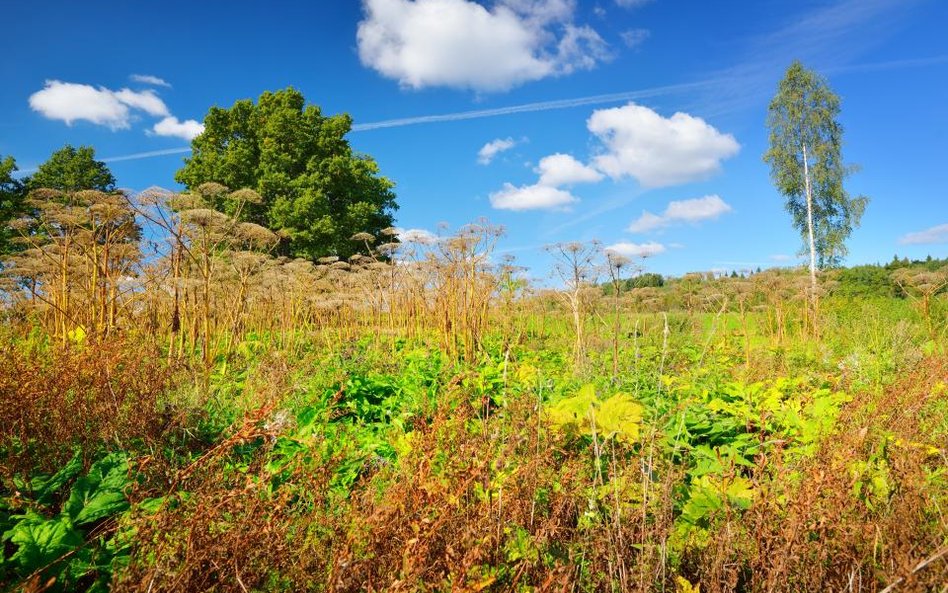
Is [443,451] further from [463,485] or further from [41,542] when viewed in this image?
[41,542]

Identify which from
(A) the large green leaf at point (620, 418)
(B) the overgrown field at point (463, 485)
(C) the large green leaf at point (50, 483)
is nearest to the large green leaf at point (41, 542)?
(B) the overgrown field at point (463, 485)

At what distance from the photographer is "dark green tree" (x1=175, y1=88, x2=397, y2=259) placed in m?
18.8

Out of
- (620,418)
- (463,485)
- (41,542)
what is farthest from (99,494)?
(620,418)

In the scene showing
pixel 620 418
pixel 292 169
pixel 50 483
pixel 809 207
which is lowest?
pixel 50 483

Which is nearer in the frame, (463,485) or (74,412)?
(463,485)

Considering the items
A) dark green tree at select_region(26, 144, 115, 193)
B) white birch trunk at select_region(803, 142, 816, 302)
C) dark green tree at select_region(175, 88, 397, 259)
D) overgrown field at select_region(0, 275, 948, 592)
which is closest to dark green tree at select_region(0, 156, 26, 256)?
dark green tree at select_region(26, 144, 115, 193)

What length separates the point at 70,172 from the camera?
2262 cm

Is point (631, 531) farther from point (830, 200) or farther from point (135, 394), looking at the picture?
point (830, 200)

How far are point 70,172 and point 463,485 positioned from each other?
28750 millimetres

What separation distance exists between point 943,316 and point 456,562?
11.5 m

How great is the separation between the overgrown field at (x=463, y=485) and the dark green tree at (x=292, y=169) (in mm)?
14753

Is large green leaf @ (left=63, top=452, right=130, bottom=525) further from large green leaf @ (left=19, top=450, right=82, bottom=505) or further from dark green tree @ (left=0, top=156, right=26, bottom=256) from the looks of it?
dark green tree @ (left=0, top=156, right=26, bottom=256)

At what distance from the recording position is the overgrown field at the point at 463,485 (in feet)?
5.16

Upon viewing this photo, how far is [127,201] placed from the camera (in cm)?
558
